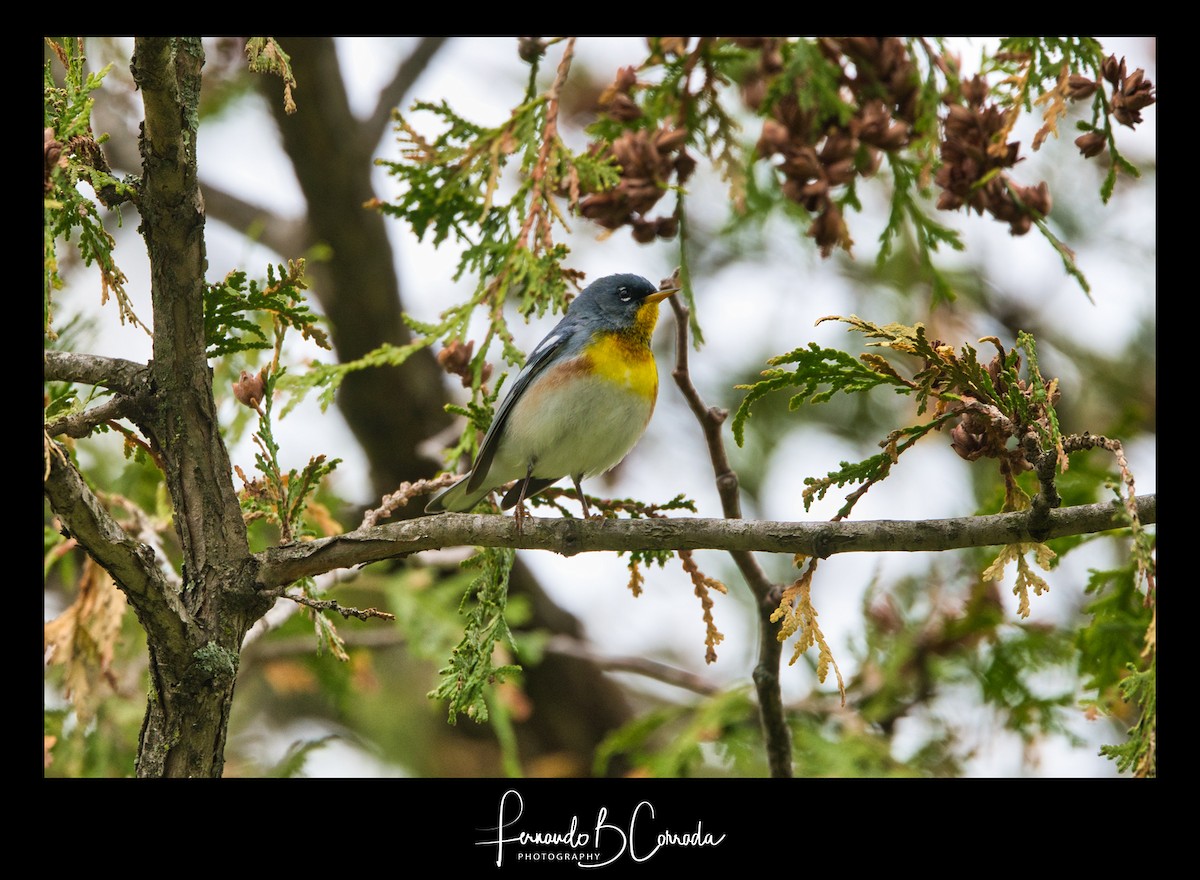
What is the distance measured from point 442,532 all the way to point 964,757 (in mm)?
3584

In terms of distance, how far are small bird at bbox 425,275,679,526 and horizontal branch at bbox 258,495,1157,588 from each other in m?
0.90

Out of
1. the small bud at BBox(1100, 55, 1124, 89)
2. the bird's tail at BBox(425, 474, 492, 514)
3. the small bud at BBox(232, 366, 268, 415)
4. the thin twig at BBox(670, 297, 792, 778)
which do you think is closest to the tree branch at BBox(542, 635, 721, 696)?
the bird's tail at BBox(425, 474, 492, 514)

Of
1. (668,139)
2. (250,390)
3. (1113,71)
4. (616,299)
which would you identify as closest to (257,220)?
(616,299)

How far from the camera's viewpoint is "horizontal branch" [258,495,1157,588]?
240cm

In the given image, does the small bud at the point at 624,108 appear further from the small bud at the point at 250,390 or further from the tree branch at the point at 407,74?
the tree branch at the point at 407,74

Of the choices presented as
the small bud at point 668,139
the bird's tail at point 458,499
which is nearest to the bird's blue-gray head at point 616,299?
the small bud at point 668,139

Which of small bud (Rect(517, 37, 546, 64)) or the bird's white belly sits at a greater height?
small bud (Rect(517, 37, 546, 64))

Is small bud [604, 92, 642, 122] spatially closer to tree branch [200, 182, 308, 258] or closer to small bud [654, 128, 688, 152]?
small bud [654, 128, 688, 152]

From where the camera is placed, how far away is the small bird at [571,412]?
3.87 metres

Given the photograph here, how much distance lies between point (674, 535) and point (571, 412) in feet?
4.19

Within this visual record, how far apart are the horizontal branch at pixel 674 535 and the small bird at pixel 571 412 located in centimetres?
90

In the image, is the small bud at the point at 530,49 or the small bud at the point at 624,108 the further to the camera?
the small bud at the point at 624,108

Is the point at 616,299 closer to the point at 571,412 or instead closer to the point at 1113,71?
the point at 571,412
